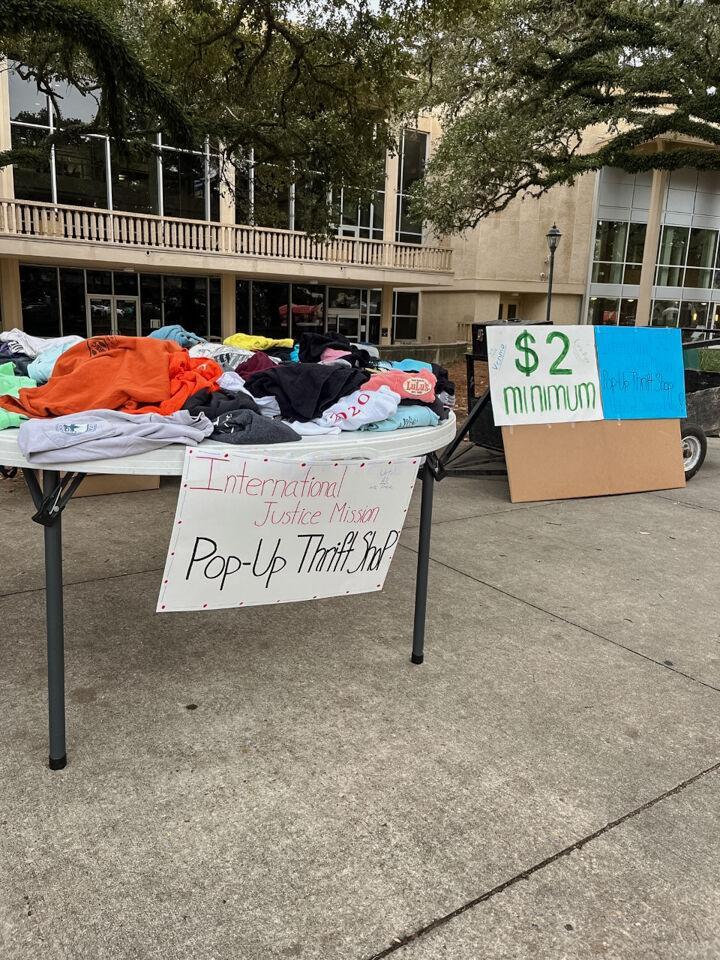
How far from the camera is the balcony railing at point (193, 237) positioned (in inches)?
749

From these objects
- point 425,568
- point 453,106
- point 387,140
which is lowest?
point 425,568

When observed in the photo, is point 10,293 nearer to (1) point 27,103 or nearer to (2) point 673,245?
(1) point 27,103

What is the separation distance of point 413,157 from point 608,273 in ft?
36.6

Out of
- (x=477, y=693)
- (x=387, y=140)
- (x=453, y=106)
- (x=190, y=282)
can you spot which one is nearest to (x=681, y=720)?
(x=477, y=693)

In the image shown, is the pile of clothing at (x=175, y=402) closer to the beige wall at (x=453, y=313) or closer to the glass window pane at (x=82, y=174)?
the glass window pane at (x=82, y=174)

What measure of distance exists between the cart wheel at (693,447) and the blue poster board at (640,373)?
0.52 m

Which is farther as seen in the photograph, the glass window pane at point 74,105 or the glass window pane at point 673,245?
the glass window pane at point 673,245

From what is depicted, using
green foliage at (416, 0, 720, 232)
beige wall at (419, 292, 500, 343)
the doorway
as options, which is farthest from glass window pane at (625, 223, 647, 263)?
the doorway

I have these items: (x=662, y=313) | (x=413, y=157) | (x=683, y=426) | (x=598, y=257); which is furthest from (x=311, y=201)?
(x=662, y=313)

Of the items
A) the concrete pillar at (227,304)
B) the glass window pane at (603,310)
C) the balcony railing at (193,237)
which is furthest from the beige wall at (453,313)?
the concrete pillar at (227,304)

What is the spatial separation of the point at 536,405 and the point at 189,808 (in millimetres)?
5037

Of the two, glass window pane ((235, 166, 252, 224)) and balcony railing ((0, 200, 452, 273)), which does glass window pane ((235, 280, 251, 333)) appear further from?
glass window pane ((235, 166, 252, 224))

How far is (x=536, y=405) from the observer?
6.50m

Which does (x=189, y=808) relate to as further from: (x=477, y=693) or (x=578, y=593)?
(x=578, y=593)
